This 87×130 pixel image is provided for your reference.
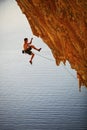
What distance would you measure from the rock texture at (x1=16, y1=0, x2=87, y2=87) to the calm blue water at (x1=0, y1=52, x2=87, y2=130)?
16 centimetres

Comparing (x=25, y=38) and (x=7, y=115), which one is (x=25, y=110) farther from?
(x=25, y=38)

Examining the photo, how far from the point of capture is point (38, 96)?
3.18 metres

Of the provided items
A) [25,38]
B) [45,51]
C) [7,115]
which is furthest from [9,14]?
[7,115]

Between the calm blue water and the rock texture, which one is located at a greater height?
the rock texture

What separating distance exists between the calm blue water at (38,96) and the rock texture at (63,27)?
0.16 meters

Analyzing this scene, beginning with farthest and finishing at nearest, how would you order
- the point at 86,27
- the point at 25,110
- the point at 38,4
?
1. the point at 25,110
2. the point at 38,4
3. the point at 86,27

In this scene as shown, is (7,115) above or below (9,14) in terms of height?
below

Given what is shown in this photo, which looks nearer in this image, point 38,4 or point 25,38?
point 38,4

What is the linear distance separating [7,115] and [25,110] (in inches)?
8.3

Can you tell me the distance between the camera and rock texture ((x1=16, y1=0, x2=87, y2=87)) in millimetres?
2795

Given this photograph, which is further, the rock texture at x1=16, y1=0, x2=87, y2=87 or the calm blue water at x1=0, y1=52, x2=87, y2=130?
the calm blue water at x1=0, y1=52, x2=87, y2=130

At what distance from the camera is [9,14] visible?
329cm

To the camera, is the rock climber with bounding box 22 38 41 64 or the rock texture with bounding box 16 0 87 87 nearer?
the rock texture with bounding box 16 0 87 87

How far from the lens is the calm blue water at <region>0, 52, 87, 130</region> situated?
312cm
